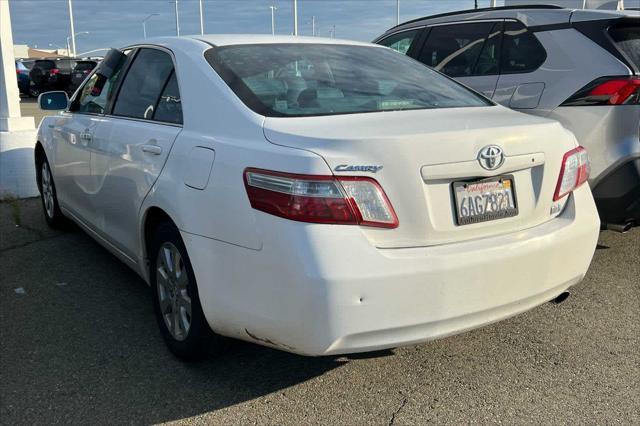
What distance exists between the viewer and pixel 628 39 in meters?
4.40

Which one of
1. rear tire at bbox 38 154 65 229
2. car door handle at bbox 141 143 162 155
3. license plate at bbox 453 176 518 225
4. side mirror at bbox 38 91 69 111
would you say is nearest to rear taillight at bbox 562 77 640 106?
license plate at bbox 453 176 518 225

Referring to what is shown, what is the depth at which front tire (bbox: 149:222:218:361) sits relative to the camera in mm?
2887

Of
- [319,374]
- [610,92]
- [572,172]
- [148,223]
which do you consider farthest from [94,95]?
[610,92]

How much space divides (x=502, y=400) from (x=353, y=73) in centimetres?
172

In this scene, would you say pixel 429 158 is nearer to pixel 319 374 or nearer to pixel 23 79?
pixel 319 374

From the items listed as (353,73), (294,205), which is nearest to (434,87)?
(353,73)

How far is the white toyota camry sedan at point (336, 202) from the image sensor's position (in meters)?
2.32

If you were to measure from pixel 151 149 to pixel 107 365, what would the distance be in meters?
1.09

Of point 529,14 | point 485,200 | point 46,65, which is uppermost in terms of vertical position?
point 529,14

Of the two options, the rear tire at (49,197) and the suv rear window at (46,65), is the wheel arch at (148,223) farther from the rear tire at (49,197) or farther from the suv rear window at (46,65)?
the suv rear window at (46,65)

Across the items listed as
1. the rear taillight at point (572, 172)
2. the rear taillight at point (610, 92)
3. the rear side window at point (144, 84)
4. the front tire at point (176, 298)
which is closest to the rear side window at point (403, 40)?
the rear taillight at point (610, 92)

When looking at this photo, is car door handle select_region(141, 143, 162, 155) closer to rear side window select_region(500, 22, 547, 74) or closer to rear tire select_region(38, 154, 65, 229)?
rear tire select_region(38, 154, 65, 229)

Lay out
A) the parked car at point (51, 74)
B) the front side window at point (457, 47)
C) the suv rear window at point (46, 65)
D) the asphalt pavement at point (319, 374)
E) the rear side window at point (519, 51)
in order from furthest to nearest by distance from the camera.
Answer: the suv rear window at point (46, 65)
the parked car at point (51, 74)
the front side window at point (457, 47)
the rear side window at point (519, 51)
the asphalt pavement at point (319, 374)

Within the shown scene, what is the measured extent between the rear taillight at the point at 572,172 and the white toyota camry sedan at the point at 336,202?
10mm
